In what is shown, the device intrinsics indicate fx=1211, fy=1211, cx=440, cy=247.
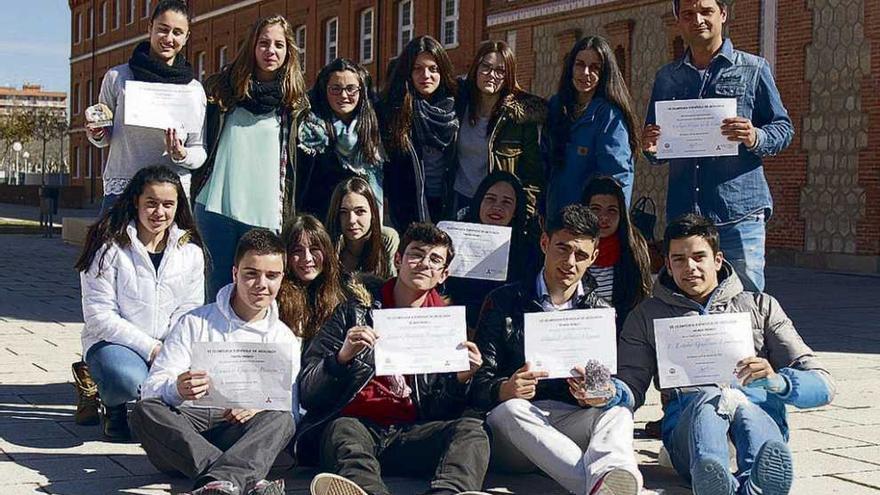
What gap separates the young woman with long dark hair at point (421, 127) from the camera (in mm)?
6832

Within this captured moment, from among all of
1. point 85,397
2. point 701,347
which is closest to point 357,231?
point 85,397

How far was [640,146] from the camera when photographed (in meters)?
6.57

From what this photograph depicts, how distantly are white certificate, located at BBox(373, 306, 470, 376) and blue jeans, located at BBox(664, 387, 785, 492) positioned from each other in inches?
38.1

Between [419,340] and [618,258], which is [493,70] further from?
[419,340]

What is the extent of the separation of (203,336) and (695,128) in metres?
2.53

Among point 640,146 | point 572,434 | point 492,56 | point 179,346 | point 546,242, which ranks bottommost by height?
point 572,434

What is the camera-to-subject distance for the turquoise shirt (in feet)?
21.7

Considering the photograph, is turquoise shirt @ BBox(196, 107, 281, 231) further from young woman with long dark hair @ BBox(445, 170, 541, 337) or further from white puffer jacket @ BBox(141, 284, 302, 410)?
white puffer jacket @ BBox(141, 284, 302, 410)

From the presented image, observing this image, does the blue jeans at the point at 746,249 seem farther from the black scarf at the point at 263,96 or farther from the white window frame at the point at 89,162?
the white window frame at the point at 89,162

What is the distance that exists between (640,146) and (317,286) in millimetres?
1963

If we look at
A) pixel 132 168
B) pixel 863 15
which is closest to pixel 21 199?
pixel 863 15

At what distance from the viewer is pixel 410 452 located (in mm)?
5270

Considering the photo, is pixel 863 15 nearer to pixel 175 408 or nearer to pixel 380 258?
pixel 380 258

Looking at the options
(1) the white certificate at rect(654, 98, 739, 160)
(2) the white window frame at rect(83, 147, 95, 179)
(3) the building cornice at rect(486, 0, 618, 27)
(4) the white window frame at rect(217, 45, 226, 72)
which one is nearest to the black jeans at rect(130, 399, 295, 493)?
(1) the white certificate at rect(654, 98, 739, 160)
